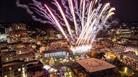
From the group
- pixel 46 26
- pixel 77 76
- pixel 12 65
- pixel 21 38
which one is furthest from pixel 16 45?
pixel 46 26

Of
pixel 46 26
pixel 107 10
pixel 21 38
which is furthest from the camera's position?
pixel 46 26

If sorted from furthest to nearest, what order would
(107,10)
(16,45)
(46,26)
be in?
1. (46,26)
2. (16,45)
3. (107,10)

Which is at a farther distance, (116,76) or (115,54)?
(115,54)

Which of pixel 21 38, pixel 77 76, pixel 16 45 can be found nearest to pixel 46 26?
pixel 21 38

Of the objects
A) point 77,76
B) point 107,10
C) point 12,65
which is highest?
point 107,10

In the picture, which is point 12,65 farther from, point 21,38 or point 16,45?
point 21,38

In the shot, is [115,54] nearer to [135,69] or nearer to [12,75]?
[135,69]

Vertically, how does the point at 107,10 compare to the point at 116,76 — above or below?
above

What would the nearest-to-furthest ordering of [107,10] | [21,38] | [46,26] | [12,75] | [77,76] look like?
[12,75], [77,76], [107,10], [21,38], [46,26]

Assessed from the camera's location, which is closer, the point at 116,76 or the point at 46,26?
the point at 116,76
